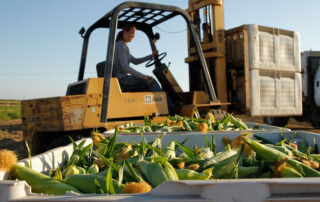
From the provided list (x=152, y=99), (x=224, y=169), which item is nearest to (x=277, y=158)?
(x=224, y=169)

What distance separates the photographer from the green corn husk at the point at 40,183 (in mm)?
1207

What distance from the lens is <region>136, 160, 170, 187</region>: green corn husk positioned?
119 cm

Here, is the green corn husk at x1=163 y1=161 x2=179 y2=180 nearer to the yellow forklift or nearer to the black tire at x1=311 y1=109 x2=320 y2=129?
the yellow forklift

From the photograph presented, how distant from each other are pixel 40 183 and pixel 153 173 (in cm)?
49

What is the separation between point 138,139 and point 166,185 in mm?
1577

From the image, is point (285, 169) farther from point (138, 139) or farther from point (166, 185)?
point (138, 139)

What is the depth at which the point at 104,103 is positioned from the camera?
4.51 meters

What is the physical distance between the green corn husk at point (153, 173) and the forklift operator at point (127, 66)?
390 centimetres

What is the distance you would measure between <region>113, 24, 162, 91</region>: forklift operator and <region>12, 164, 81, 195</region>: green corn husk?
3.89m

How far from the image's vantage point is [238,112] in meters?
6.90

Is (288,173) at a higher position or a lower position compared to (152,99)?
lower

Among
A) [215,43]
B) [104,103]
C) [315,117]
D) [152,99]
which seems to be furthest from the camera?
[315,117]

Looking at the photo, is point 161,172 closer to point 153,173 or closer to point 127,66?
point 153,173

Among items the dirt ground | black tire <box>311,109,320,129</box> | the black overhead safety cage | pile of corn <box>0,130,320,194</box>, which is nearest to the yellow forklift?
the black overhead safety cage
